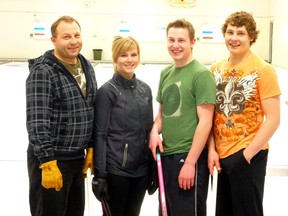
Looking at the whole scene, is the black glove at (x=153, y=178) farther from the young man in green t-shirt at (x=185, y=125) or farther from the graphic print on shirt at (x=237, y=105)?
the graphic print on shirt at (x=237, y=105)

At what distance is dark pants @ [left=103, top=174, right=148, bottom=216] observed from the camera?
94.7 inches

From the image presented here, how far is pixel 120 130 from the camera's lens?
239 cm

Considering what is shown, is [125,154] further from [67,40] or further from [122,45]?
[67,40]

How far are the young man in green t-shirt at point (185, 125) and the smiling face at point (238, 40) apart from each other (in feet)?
0.69

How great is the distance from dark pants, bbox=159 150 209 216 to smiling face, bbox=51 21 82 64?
2.88ft

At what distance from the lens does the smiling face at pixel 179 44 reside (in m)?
2.29

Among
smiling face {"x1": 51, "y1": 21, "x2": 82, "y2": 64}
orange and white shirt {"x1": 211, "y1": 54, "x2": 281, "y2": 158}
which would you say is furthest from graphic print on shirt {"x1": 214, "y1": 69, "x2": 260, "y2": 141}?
smiling face {"x1": 51, "y1": 21, "x2": 82, "y2": 64}

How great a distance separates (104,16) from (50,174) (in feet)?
57.6

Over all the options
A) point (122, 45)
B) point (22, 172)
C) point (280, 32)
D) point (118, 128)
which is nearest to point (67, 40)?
point (122, 45)

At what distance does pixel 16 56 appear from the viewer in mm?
19047

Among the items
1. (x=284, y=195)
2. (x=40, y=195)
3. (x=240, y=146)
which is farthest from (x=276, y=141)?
(x=40, y=195)

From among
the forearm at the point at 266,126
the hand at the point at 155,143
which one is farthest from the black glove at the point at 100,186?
the forearm at the point at 266,126

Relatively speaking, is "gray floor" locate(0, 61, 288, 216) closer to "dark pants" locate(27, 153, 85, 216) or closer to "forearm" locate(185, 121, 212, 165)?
"dark pants" locate(27, 153, 85, 216)

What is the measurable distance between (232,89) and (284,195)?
2036mm
